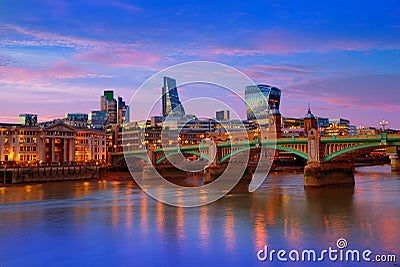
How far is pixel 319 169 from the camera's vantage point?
57.3m

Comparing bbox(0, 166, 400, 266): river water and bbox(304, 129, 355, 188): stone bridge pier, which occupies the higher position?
bbox(304, 129, 355, 188): stone bridge pier

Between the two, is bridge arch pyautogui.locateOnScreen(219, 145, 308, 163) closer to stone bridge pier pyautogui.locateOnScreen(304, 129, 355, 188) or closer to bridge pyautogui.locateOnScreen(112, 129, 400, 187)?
bridge pyautogui.locateOnScreen(112, 129, 400, 187)

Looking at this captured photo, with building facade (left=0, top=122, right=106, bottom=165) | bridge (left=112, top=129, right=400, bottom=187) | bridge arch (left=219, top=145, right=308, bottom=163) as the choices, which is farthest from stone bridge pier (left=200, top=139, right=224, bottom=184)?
building facade (left=0, top=122, right=106, bottom=165)

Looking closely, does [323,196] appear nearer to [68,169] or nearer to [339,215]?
[339,215]

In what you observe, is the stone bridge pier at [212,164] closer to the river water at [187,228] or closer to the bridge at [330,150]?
the bridge at [330,150]

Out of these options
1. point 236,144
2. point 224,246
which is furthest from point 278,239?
point 236,144

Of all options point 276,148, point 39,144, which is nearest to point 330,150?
point 276,148

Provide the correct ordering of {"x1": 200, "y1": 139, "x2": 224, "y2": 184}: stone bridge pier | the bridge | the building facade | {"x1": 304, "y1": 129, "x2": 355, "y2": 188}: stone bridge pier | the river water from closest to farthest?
the river water
the bridge
{"x1": 304, "y1": 129, "x2": 355, "y2": 188}: stone bridge pier
{"x1": 200, "y1": 139, "x2": 224, "y2": 184}: stone bridge pier
the building facade

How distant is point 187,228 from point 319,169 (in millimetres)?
28083

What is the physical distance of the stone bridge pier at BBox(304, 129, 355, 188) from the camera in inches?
2251

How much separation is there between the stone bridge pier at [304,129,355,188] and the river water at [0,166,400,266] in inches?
268

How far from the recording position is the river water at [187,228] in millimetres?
25797

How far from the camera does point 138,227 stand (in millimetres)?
33688

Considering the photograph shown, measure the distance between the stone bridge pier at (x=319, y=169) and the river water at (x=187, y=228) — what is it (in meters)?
6.80
